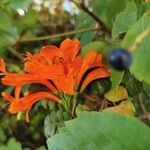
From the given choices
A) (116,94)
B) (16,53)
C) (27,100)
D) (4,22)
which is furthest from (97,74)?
(16,53)

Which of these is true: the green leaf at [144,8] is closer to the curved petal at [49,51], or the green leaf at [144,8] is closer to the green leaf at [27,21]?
the curved petal at [49,51]

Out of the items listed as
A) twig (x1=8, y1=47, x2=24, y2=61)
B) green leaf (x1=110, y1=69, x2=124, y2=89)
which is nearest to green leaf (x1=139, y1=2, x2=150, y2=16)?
green leaf (x1=110, y1=69, x2=124, y2=89)

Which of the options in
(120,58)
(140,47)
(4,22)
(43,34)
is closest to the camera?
(120,58)

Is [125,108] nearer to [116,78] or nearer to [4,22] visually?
[116,78]

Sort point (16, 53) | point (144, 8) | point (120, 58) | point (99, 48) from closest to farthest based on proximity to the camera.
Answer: point (120, 58) → point (144, 8) → point (99, 48) → point (16, 53)

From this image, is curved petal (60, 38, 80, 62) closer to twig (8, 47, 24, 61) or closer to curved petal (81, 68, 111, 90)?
curved petal (81, 68, 111, 90)

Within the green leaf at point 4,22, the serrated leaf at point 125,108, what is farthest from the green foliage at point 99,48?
the green leaf at point 4,22
